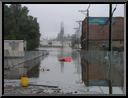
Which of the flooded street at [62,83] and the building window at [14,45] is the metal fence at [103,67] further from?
the building window at [14,45]

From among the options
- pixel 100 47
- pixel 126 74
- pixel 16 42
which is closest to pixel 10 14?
pixel 16 42

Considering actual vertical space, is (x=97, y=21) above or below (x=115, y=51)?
above

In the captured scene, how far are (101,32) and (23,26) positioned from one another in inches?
114

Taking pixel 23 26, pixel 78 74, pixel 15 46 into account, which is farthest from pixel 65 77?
pixel 23 26

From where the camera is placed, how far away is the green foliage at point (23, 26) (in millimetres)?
13070

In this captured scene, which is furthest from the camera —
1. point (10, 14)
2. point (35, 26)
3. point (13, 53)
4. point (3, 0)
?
point (13, 53)

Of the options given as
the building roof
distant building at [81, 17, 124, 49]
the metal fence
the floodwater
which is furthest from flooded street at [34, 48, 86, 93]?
the building roof

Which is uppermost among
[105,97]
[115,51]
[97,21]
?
[97,21]

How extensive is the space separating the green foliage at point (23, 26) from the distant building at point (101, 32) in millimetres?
1585

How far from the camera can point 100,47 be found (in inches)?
595

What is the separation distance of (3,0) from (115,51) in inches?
261

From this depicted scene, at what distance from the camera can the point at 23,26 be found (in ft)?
44.5

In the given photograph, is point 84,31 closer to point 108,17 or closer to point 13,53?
point 108,17

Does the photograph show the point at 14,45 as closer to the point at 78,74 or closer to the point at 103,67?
the point at 103,67
